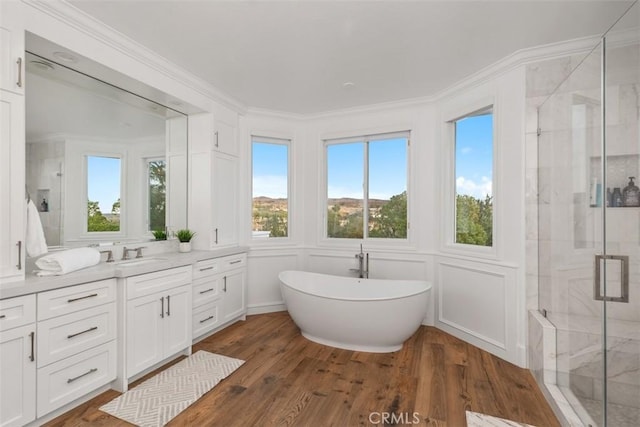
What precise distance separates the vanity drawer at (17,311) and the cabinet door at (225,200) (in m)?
1.69

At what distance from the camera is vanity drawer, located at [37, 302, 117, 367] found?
1760 millimetres

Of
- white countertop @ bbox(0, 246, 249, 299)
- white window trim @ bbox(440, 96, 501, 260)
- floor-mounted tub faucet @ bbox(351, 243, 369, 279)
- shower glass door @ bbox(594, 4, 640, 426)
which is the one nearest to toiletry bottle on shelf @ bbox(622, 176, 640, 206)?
shower glass door @ bbox(594, 4, 640, 426)

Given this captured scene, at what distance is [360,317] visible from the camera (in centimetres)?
263

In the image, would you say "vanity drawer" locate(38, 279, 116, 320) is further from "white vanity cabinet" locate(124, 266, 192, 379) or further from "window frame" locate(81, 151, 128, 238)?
"window frame" locate(81, 151, 128, 238)

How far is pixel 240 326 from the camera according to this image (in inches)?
136

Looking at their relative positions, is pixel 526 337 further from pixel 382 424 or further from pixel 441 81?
pixel 441 81

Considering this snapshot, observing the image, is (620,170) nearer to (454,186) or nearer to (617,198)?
(617,198)

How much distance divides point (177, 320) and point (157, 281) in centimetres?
42

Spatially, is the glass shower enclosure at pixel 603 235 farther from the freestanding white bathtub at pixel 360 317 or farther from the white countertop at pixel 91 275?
the white countertop at pixel 91 275

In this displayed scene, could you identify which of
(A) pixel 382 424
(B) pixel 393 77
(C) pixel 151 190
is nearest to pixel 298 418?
(A) pixel 382 424

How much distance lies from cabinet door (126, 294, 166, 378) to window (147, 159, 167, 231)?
Answer: 93cm

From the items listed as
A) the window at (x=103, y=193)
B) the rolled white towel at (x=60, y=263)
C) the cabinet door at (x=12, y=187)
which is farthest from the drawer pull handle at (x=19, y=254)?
the window at (x=103, y=193)

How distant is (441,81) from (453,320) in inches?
98.9

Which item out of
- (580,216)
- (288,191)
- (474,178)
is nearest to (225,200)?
(288,191)
